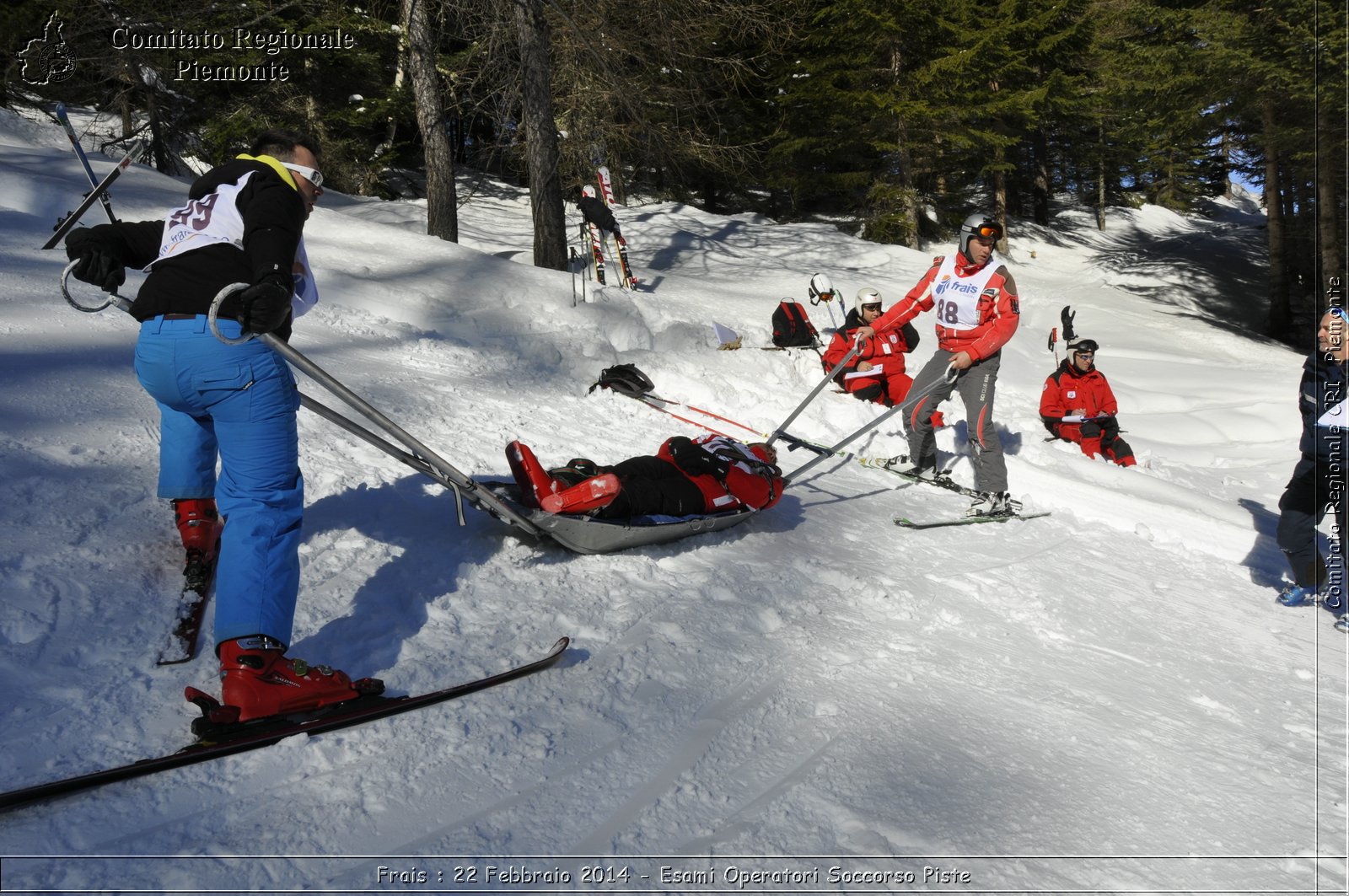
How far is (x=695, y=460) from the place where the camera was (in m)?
4.94

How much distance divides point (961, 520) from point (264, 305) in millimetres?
4767

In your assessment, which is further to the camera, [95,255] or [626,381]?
[626,381]

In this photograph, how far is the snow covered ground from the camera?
237 centimetres

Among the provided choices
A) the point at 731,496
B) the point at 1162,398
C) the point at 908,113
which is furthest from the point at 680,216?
the point at 731,496

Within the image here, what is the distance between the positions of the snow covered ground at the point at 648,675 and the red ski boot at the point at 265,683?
0.48 feet

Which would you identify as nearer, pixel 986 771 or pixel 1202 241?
pixel 986 771

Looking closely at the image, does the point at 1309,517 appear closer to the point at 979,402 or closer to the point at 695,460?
the point at 979,402

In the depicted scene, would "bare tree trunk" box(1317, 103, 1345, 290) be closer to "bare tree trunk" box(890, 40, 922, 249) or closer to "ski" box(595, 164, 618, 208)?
"bare tree trunk" box(890, 40, 922, 249)

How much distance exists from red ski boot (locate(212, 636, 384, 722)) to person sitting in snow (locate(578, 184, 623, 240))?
30.5 ft

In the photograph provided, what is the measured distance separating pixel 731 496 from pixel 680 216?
601 inches

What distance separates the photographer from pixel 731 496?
494cm

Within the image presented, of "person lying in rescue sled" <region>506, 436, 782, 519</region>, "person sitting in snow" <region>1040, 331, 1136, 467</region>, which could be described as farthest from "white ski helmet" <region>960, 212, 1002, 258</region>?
"person sitting in snow" <region>1040, 331, 1136, 467</region>

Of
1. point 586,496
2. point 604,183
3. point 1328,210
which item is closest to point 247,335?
point 586,496

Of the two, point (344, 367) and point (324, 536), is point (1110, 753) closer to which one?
point (324, 536)
